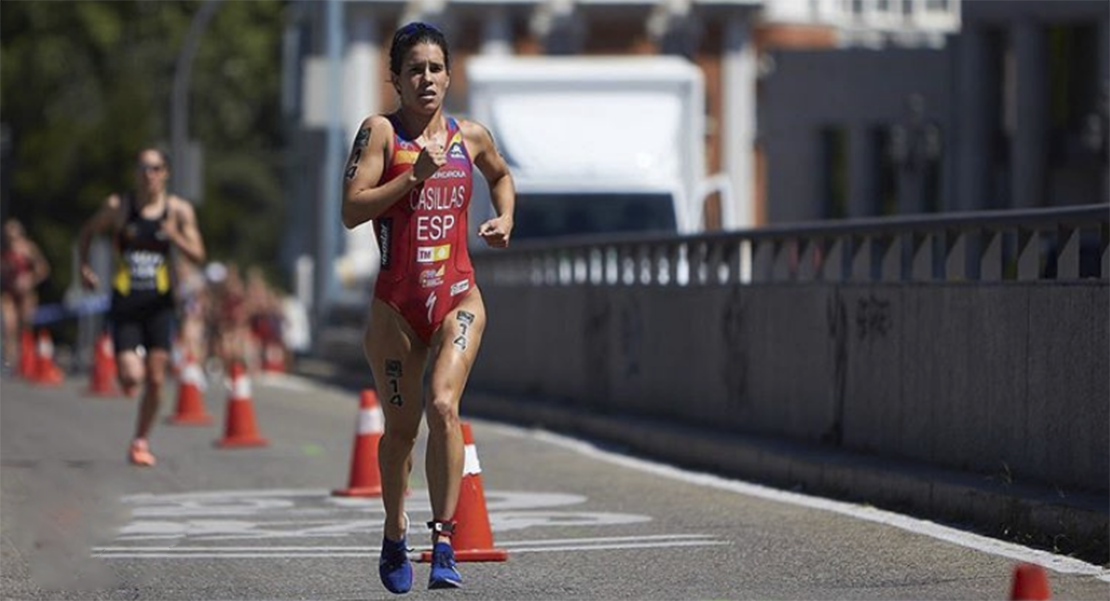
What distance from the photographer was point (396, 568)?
9883 mm

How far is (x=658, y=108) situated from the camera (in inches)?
1080

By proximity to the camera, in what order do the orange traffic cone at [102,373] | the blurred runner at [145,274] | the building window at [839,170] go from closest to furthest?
the blurred runner at [145,274]
the orange traffic cone at [102,373]
the building window at [839,170]

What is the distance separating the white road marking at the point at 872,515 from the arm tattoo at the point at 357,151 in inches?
123

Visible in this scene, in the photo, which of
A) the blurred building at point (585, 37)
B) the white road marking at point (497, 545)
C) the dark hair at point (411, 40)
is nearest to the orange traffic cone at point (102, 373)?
the white road marking at point (497, 545)

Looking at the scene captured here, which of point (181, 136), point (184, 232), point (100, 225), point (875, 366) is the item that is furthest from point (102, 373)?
point (181, 136)

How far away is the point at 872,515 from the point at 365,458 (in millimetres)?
2851

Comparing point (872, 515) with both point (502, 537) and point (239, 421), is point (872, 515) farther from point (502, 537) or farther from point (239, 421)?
point (239, 421)

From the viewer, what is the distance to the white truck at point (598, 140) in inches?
1072

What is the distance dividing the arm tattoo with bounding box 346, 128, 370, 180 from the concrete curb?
3.42 metres

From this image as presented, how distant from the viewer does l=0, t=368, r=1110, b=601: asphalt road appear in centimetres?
1039

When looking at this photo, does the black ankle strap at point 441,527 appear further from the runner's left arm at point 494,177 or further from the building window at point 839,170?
the building window at point 839,170

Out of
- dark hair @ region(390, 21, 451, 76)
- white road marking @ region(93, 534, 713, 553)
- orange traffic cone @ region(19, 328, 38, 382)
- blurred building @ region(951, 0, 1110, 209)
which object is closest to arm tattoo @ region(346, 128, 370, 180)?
dark hair @ region(390, 21, 451, 76)

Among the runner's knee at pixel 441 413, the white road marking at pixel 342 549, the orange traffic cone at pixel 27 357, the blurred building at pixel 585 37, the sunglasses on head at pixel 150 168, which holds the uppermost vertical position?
the blurred building at pixel 585 37

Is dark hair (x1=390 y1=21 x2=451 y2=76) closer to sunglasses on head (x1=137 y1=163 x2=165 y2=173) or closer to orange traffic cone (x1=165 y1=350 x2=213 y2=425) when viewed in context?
sunglasses on head (x1=137 y1=163 x2=165 y2=173)
